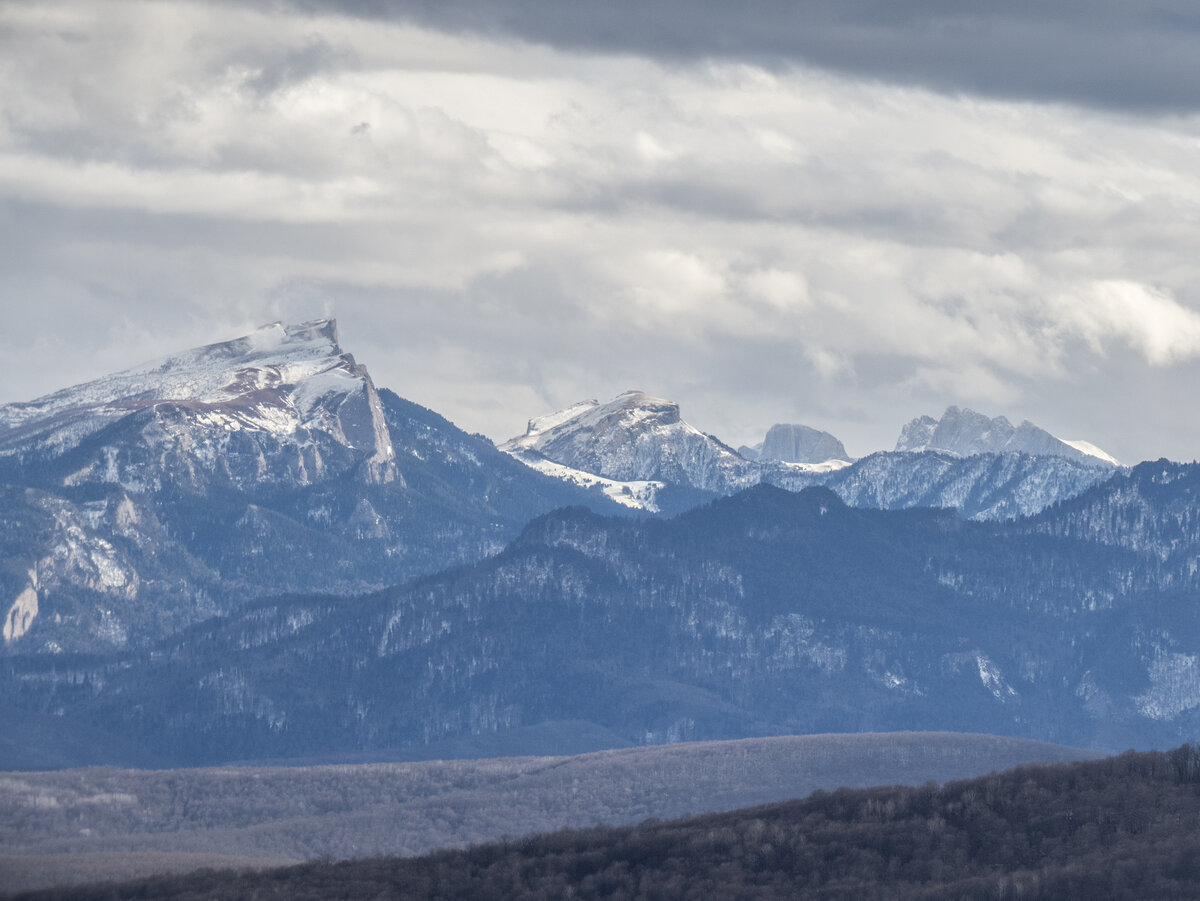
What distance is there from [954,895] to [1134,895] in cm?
1715

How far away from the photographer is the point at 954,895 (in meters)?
200

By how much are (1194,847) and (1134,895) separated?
12389 mm

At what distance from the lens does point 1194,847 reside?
199 meters

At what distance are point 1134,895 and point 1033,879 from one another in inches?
418

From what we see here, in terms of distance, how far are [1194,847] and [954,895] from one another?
21.6 metres

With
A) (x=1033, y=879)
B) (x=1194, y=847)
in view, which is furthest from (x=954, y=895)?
(x=1194, y=847)

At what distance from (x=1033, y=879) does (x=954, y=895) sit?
7.22 m

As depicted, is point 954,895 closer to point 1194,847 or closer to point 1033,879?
point 1033,879

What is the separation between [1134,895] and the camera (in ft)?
622

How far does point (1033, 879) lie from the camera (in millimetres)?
197625
